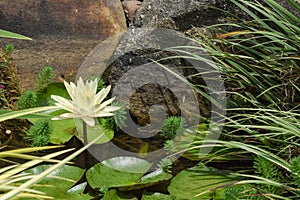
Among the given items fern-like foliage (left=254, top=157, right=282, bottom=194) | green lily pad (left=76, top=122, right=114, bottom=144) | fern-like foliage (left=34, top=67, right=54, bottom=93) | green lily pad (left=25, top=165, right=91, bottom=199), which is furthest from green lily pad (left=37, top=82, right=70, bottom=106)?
fern-like foliage (left=254, top=157, right=282, bottom=194)

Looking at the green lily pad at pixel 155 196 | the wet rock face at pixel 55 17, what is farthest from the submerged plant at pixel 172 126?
the wet rock face at pixel 55 17

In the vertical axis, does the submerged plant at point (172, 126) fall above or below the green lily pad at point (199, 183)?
above

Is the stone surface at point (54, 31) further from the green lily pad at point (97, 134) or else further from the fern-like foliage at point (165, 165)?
the fern-like foliage at point (165, 165)

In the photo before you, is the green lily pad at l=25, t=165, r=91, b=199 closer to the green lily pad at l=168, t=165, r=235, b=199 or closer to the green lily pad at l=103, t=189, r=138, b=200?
the green lily pad at l=103, t=189, r=138, b=200

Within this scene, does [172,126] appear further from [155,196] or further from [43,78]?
[43,78]

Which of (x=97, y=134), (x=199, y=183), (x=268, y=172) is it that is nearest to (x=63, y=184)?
(x=97, y=134)

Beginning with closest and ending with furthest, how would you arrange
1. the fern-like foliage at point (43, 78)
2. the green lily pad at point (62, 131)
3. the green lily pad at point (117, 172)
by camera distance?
the green lily pad at point (117, 172)
the green lily pad at point (62, 131)
the fern-like foliage at point (43, 78)
